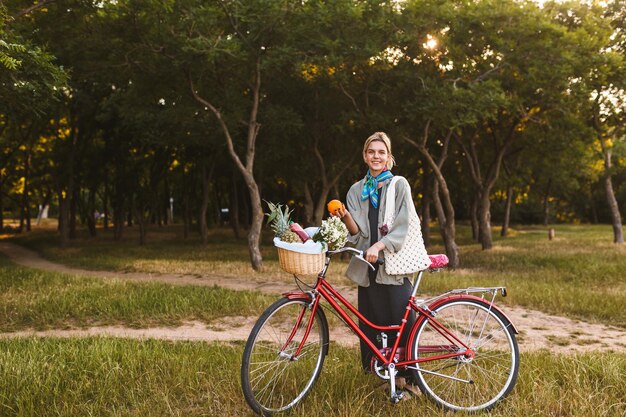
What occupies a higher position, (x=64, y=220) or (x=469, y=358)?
(x=64, y=220)

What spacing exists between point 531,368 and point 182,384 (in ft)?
11.0

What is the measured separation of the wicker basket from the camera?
3430 millimetres

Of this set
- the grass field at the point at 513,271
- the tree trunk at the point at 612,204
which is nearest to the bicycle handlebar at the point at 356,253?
the grass field at the point at 513,271

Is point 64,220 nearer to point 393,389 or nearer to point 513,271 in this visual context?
point 513,271

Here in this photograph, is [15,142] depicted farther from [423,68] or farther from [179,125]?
[423,68]

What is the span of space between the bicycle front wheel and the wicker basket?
44 cm

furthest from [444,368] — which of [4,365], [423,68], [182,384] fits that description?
[423,68]

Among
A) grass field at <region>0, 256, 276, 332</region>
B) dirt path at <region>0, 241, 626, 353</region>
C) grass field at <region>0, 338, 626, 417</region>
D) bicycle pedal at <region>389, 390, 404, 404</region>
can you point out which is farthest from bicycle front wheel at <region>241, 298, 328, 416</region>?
grass field at <region>0, 256, 276, 332</region>

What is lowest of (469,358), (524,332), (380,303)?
(524,332)

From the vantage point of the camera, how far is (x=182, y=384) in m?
4.57

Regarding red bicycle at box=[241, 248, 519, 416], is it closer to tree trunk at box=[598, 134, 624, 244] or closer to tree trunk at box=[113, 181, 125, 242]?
tree trunk at box=[598, 134, 624, 244]

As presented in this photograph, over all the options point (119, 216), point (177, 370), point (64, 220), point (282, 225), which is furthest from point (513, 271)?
point (119, 216)

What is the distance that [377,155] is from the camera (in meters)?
4.15

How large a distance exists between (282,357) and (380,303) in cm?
94
